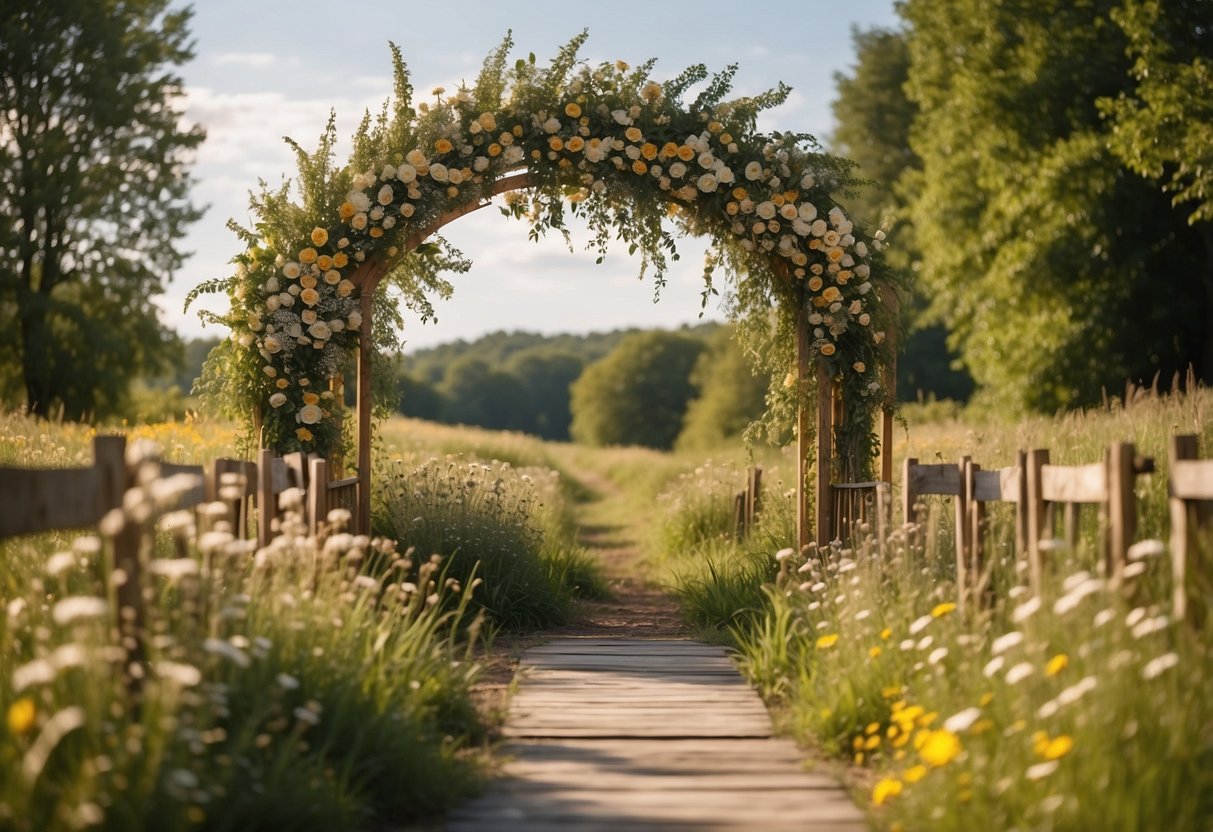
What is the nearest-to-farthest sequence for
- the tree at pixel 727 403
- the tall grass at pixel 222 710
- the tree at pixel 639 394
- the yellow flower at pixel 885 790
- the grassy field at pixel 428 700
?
the tall grass at pixel 222 710, the grassy field at pixel 428 700, the yellow flower at pixel 885 790, the tree at pixel 727 403, the tree at pixel 639 394

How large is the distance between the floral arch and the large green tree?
942cm

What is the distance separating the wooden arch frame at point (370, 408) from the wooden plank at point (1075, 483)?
3.26 meters

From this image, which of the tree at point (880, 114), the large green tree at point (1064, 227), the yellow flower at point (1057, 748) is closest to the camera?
the yellow flower at point (1057, 748)

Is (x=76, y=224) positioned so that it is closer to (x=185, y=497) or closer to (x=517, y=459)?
(x=517, y=459)

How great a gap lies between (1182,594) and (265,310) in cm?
596

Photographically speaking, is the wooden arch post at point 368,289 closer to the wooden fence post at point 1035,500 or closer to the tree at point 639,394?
the wooden fence post at point 1035,500

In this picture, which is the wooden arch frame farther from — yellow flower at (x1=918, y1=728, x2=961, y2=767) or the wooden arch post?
yellow flower at (x1=918, y1=728, x2=961, y2=767)

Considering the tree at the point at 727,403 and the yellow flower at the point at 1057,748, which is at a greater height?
the tree at the point at 727,403

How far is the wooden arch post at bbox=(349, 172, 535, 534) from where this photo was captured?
782 cm

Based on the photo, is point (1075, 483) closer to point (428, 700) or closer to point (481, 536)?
point (428, 700)

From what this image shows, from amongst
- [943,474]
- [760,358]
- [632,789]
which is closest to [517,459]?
[760,358]

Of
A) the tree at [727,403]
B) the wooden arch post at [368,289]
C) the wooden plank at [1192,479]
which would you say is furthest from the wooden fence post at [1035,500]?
the tree at [727,403]

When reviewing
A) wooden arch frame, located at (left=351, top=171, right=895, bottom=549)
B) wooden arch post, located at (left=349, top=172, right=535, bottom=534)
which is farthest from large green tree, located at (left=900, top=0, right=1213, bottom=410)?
wooden arch post, located at (left=349, top=172, right=535, bottom=534)

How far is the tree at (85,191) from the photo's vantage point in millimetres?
19766
